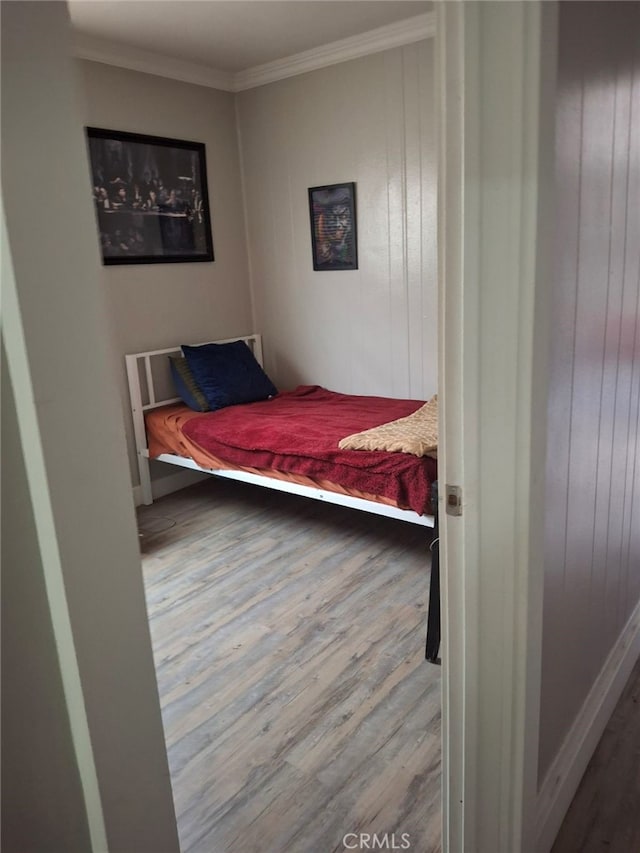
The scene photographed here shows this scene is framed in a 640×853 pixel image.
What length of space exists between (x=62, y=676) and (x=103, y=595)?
0.09 meters

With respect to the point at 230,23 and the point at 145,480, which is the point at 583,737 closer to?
the point at 145,480

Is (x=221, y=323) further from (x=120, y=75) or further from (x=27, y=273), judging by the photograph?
(x=27, y=273)

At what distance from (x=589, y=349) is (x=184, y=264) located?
309cm

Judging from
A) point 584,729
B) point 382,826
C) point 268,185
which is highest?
point 268,185

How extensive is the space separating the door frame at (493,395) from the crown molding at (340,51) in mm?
2666

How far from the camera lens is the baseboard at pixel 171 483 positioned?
4020mm

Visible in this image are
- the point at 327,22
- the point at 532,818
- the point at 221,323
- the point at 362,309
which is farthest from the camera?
the point at 221,323

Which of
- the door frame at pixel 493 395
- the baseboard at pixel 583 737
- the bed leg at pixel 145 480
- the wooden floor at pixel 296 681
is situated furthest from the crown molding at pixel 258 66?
the baseboard at pixel 583 737

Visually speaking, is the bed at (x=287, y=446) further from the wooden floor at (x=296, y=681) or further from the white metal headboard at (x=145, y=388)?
the wooden floor at (x=296, y=681)

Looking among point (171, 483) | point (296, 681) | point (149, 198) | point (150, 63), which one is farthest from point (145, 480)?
point (150, 63)

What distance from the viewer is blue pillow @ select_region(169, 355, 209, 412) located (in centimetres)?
385

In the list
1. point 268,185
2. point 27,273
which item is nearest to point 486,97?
point 27,273

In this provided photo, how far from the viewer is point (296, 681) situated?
220 cm

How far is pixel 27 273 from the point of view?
520 millimetres
